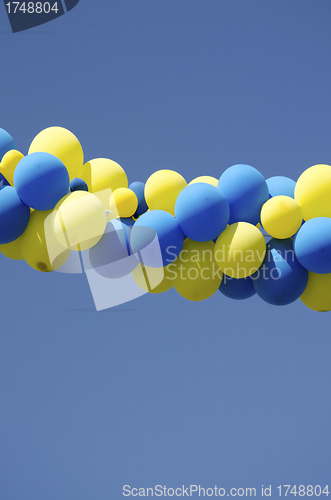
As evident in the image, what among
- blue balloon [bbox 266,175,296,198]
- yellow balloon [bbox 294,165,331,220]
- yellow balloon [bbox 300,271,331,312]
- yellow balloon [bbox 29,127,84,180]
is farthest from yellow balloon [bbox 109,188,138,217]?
yellow balloon [bbox 300,271,331,312]

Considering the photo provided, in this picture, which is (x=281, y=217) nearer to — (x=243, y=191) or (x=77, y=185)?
(x=243, y=191)

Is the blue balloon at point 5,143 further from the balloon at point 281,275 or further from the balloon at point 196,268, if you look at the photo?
the balloon at point 281,275

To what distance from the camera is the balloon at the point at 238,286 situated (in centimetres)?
294

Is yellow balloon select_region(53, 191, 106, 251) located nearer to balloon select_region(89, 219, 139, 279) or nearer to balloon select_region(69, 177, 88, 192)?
balloon select_region(89, 219, 139, 279)

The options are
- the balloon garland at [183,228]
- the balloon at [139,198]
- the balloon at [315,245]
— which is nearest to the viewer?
the balloon at [315,245]

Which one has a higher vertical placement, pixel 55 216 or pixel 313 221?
pixel 55 216

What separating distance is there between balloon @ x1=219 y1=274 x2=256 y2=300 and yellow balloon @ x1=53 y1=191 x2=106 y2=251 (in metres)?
0.79

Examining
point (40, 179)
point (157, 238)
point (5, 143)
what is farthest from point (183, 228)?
point (5, 143)

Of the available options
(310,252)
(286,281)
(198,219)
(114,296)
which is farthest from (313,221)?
(114,296)

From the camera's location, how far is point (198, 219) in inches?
101

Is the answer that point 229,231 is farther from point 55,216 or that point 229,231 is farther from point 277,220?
point 55,216

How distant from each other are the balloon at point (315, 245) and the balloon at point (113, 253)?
854 mm

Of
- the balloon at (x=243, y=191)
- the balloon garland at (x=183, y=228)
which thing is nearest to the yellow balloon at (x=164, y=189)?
the balloon garland at (x=183, y=228)

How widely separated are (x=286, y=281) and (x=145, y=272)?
75cm
